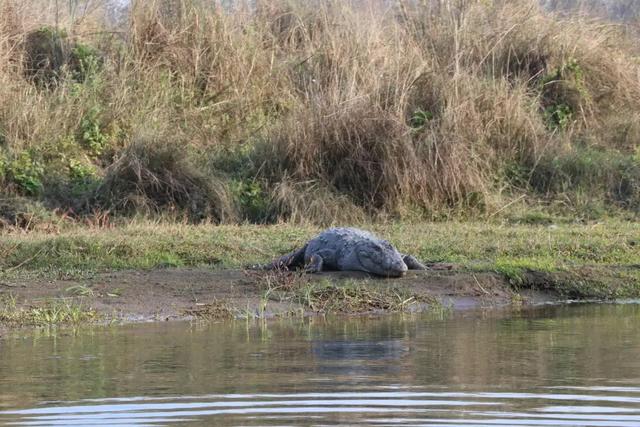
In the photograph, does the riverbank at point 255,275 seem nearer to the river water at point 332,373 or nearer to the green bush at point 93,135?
the river water at point 332,373

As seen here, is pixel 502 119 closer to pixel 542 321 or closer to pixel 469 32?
pixel 469 32

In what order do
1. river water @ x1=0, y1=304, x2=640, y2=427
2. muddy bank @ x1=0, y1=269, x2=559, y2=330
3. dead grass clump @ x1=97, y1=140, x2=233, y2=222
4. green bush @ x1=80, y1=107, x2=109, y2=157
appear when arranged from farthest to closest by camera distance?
1. green bush @ x1=80, y1=107, x2=109, y2=157
2. dead grass clump @ x1=97, y1=140, x2=233, y2=222
3. muddy bank @ x1=0, y1=269, x2=559, y2=330
4. river water @ x1=0, y1=304, x2=640, y2=427

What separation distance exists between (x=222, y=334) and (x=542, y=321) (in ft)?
7.14

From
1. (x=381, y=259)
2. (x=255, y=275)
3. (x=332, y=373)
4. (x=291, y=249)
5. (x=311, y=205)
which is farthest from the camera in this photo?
(x=311, y=205)

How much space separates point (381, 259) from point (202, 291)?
1.39 meters

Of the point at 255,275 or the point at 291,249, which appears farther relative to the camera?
the point at 291,249

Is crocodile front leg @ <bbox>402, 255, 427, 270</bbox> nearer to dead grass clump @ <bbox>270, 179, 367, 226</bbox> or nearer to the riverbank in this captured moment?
the riverbank

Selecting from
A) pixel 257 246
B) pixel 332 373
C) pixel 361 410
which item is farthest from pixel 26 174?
pixel 361 410

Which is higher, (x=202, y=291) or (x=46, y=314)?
(x=46, y=314)

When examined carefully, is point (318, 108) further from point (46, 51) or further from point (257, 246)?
point (46, 51)

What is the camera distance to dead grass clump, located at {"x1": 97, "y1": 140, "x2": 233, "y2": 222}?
12602 millimetres

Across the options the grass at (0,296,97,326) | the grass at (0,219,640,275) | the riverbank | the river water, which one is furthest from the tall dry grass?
the river water

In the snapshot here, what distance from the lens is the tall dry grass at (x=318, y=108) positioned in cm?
1298

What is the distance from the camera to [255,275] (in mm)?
9523
